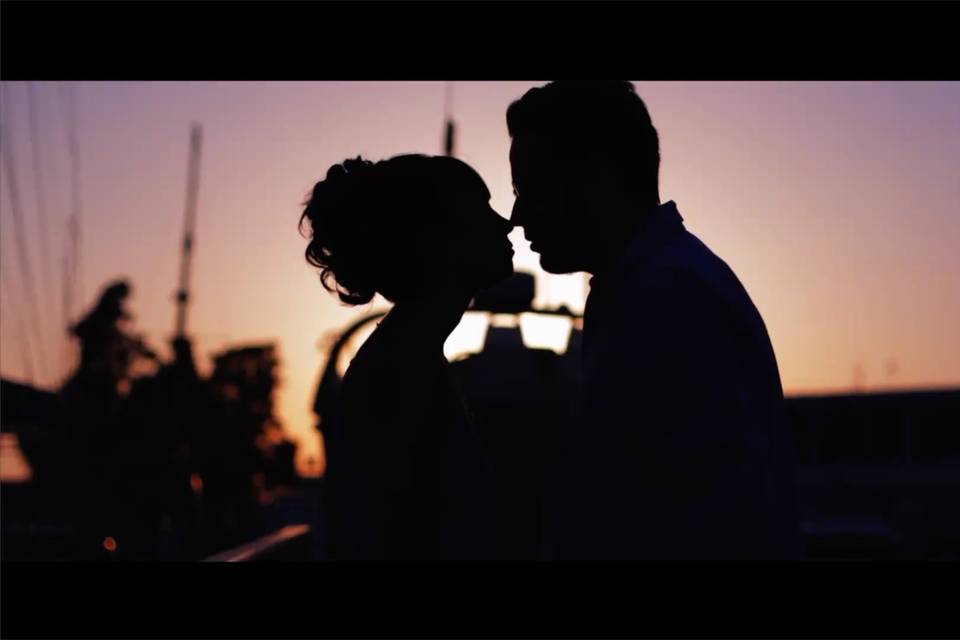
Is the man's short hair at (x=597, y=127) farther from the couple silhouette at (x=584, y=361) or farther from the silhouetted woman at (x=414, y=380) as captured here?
the silhouetted woman at (x=414, y=380)

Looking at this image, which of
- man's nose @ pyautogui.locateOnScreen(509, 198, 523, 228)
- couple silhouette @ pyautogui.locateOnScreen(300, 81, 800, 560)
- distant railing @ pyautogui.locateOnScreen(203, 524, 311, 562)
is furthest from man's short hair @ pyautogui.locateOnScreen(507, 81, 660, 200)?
distant railing @ pyautogui.locateOnScreen(203, 524, 311, 562)

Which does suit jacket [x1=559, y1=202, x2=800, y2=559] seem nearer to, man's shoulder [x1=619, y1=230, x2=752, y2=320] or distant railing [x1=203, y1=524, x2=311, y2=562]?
man's shoulder [x1=619, y1=230, x2=752, y2=320]

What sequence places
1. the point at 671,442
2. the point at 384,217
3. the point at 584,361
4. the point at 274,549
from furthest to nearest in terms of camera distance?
the point at 274,549
the point at 384,217
the point at 584,361
the point at 671,442

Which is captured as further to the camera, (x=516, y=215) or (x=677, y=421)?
(x=516, y=215)

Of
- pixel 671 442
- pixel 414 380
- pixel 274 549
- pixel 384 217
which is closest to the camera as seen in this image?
pixel 671 442

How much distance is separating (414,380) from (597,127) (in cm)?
54

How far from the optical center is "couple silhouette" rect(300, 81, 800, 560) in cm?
175

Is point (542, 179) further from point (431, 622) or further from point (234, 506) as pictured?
point (234, 506)

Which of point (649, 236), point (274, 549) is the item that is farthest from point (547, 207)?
point (274, 549)

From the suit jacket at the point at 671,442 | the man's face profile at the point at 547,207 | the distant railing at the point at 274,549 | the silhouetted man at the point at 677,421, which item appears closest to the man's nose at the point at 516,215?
the man's face profile at the point at 547,207

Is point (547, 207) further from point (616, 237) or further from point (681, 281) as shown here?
point (681, 281)

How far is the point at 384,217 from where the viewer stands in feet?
7.57

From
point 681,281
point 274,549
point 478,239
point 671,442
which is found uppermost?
point 478,239

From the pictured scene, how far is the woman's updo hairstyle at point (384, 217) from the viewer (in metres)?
2.25
